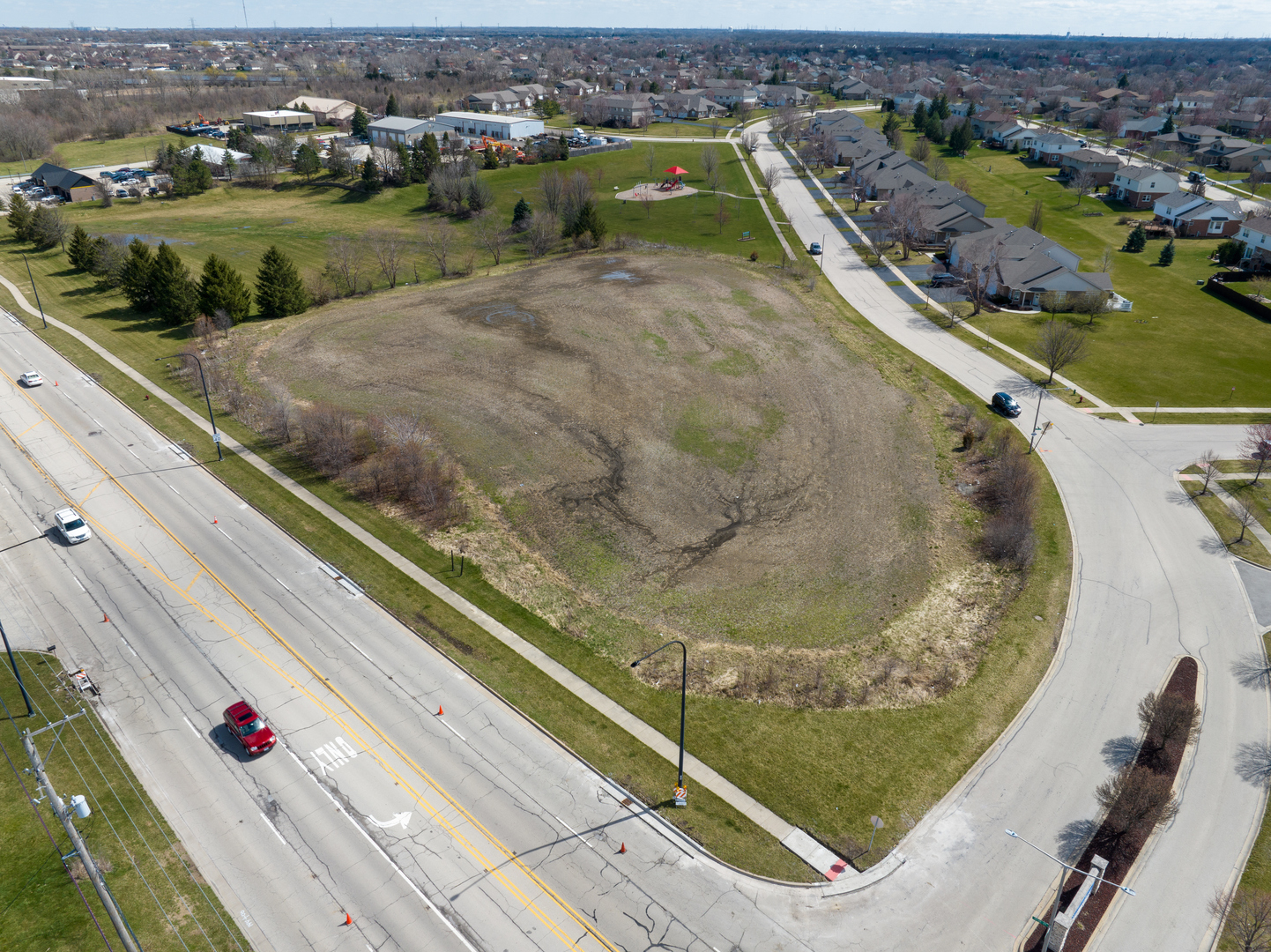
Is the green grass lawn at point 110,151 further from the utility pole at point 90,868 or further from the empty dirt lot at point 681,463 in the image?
the utility pole at point 90,868

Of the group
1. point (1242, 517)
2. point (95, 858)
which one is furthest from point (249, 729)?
point (1242, 517)

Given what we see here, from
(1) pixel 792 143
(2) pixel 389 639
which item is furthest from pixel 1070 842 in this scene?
(1) pixel 792 143

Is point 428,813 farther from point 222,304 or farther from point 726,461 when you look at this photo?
point 222,304

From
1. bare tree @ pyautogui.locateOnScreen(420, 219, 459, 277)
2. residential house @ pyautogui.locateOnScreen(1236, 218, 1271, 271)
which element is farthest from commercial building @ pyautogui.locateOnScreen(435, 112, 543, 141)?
residential house @ pyautogui.locateOnScreen(1236, 218, 1271, 271)

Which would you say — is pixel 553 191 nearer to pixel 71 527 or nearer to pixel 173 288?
pixel 173 288

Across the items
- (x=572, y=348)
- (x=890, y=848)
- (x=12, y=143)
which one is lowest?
(x=890, y=848)

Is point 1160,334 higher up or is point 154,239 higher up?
point 154,239
